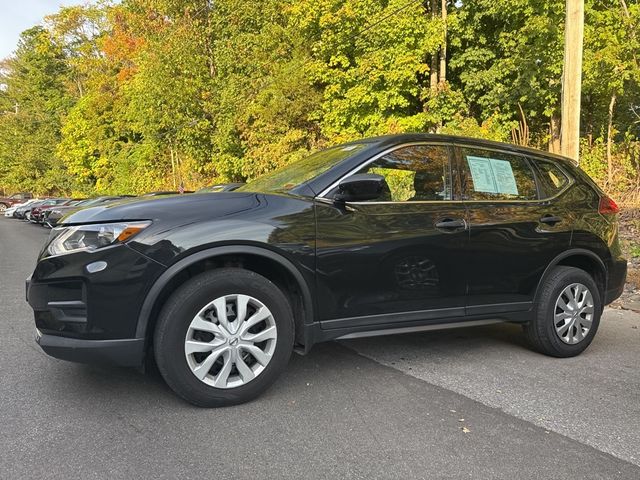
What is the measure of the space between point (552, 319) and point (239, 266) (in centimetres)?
264

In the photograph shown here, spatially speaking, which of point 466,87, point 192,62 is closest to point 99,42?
point 192,62

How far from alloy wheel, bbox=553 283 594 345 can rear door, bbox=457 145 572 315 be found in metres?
0.32

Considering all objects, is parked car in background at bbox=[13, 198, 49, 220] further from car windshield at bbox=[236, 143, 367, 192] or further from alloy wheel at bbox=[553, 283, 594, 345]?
alloy wheel at bbox=[553, 283, 594, 345]

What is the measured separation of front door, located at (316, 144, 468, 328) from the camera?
3486 mm

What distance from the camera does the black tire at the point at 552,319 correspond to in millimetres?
4289

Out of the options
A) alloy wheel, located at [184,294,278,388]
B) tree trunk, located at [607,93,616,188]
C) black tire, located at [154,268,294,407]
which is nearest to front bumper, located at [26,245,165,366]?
black tire, located at [154,268,294,407]

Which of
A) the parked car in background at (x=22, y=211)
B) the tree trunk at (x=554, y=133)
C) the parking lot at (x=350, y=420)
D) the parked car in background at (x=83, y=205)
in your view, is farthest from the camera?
the parked car in background at (x=22, y=211)

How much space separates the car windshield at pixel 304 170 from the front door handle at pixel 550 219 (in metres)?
1.62

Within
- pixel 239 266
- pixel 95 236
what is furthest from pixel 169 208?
pixel 239 266

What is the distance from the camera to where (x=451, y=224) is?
3.85m

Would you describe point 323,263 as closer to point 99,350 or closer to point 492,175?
point 99,350

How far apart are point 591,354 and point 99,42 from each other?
42294 mm

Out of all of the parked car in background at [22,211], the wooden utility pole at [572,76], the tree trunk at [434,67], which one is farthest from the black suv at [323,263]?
the parked car in background at [22,211]

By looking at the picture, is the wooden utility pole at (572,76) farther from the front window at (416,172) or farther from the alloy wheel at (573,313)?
the front window at (416,172)
